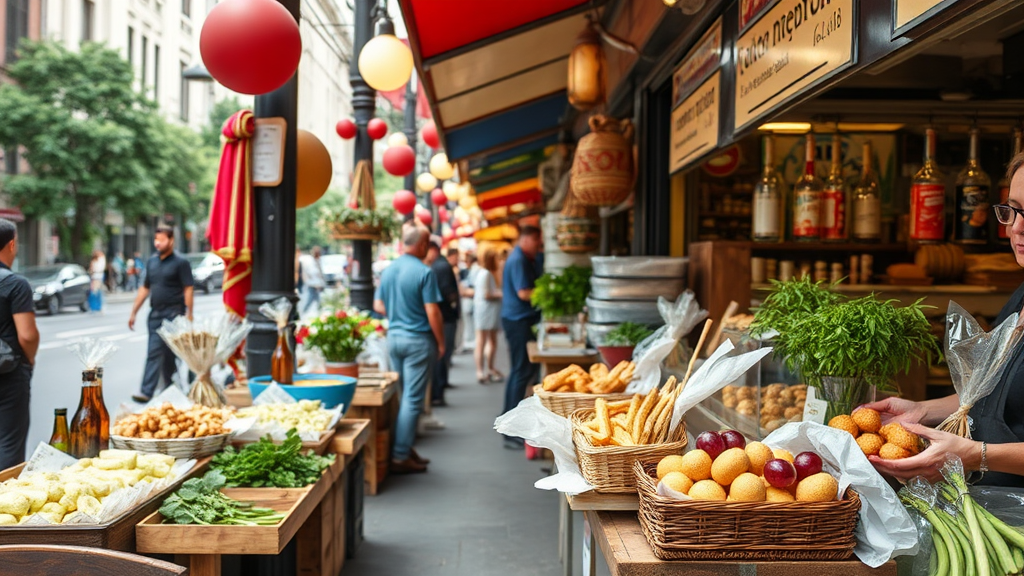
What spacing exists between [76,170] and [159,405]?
28.7m

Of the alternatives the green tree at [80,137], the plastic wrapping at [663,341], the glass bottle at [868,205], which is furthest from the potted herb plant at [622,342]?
the green tree at [80,137]

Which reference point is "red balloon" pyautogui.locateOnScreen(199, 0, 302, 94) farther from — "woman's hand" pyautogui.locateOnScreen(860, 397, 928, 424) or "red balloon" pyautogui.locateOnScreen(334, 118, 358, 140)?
"red balloon" pyautogui.locateOnScreen(334, 118, 358, 140)

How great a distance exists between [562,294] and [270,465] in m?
4.46

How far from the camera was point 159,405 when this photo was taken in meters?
4.00

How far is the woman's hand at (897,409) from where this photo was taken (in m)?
2.77

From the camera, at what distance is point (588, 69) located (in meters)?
5.69

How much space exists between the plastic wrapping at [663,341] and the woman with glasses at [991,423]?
1361mm

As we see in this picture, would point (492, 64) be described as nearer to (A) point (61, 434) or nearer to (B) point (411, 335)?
(B) point (411, 335)

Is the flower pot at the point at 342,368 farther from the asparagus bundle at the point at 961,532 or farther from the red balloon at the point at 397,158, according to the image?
the red balloon at the point at 397,158

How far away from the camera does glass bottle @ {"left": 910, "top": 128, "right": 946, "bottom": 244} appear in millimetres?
4328

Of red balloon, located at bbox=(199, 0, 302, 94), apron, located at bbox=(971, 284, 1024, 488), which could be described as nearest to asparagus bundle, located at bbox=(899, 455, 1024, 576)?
apron, located at bbox=(971, 284, 1024, 488)

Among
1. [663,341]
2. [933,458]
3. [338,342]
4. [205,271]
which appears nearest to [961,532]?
[933,458]

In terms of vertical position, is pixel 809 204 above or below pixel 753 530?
above

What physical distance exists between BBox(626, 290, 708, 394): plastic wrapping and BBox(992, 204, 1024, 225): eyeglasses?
1.77m
